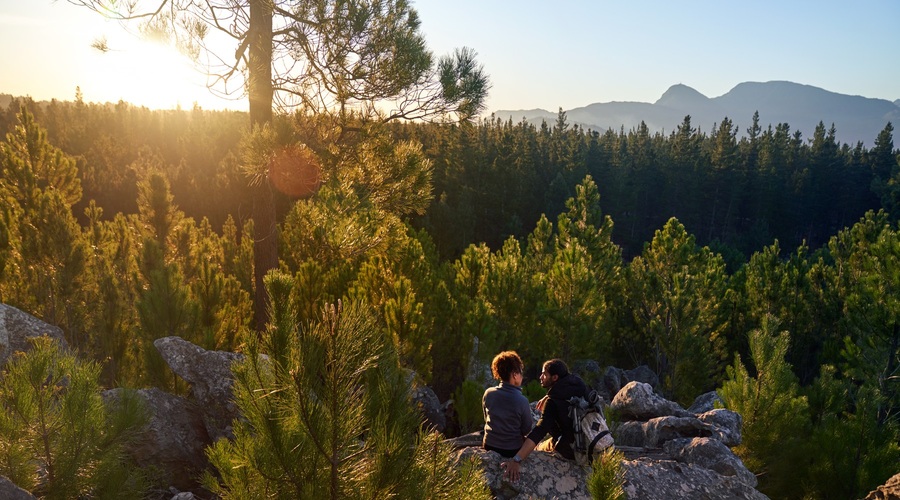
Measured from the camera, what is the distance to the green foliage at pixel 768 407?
26.4 ft

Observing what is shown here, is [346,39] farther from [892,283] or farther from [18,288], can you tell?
[892,283]

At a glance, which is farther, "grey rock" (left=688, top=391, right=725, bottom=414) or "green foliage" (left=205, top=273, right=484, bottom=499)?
"grey rock" (left=688, top=391, right=725, bottom=414)

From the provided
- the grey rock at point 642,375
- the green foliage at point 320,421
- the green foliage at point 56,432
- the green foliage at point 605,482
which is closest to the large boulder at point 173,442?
the green foliage at point 56,432

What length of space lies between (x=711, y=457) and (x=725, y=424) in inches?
65.2

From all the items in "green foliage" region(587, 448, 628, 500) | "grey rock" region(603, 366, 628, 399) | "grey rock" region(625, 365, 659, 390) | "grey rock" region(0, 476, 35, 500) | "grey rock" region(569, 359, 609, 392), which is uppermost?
"green foliage" region(587, 448, 628, 500)

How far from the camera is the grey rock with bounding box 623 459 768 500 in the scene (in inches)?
171

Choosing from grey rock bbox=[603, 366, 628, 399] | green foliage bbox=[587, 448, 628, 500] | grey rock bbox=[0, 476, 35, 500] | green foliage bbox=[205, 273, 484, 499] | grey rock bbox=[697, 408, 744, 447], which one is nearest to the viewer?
green foliage bbox=[205, 273, 484, 499]

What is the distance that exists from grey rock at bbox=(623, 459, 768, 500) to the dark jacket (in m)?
0.54

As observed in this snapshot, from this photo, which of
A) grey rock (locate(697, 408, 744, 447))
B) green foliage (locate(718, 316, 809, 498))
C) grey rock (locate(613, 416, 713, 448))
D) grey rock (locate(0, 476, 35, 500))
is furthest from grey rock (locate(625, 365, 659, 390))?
grey rock (locate(0, 476, 35, 500))

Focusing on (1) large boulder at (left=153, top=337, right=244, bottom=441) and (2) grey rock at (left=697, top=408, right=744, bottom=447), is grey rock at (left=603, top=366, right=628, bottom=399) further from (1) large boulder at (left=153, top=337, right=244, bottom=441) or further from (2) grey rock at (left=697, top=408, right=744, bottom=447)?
(1) large boulder at (left=153, top=337, right=244, bottom=441)

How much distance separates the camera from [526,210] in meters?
43.2

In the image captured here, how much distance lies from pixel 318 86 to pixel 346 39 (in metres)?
0.91

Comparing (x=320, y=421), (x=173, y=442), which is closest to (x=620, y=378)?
(x=173, y=442)

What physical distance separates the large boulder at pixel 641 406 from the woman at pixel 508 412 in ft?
10.3
